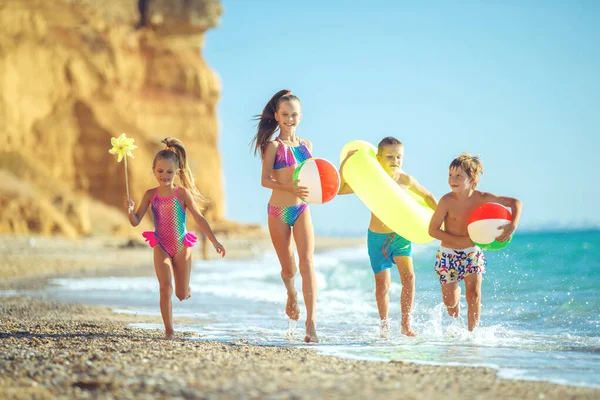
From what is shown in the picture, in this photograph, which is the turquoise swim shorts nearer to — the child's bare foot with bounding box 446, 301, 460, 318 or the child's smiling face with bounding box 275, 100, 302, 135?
the child's bare foot with bounding box 446, 301, 460, 318

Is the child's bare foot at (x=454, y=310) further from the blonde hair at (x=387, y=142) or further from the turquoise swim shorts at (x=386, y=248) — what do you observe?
the blonde hair at (x=387, y=142)

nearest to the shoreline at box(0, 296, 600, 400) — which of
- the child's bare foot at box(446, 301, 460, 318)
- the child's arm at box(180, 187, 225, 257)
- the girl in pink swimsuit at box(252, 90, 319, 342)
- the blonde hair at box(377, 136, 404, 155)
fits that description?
the girl in pink swimsuit at box(252, 90, 319, 342)

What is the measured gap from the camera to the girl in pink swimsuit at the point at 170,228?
6523 millimetres

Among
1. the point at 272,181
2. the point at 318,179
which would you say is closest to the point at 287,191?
the point at 272,181

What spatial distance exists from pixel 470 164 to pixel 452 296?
3.78ft

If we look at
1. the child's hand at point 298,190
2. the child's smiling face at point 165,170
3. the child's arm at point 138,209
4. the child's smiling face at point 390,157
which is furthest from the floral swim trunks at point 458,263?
the child's arm at point 138,209

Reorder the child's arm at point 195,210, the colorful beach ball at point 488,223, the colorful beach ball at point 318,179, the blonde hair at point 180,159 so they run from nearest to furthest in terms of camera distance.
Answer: the colorful beach ball at point 488,223, the colorful beach ball at point 318,179, the child's arm at point 195,210, the blonde hair at point 180,159

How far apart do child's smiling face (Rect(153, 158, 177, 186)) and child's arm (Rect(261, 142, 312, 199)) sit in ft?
2.72

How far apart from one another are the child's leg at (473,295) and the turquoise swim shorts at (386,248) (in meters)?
→ 0.71

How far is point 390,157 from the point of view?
6969 millimetres

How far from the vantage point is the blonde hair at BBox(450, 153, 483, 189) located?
6395mm

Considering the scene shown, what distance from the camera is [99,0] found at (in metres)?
49.5

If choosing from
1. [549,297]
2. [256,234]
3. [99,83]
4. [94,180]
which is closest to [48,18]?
[99,83]

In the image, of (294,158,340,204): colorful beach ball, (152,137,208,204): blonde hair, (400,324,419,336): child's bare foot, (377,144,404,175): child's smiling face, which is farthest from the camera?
(377,144,404,175): child's smiling face
